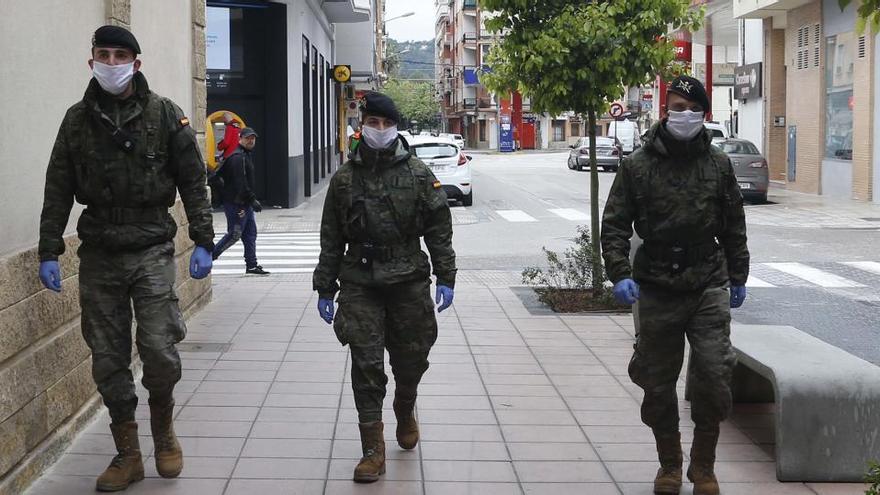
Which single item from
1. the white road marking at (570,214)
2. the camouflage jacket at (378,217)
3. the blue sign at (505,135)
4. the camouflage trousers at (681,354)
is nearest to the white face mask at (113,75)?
the camouflage jacket at (378,217)

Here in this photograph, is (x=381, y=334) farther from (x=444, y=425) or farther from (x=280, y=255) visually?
→ (x=280, y=255)

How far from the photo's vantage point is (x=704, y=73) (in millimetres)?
45656

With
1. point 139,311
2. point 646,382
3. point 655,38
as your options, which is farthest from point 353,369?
point 655,38

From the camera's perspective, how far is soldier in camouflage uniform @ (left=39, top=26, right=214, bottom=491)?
5.26 meters

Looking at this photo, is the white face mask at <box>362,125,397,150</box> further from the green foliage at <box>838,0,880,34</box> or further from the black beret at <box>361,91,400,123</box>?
the green foliage at <box>838,0,880,34</box>

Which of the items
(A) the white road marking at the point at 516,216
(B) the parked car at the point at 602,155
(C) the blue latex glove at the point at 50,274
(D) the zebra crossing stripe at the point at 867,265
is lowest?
(D) the zebra crossing stripe at the point at 867,265

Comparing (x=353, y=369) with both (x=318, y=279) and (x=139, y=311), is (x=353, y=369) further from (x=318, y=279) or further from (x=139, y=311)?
(x=139, y=311)

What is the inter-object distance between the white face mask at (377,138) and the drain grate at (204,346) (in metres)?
3.81

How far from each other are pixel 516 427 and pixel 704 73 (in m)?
40.9

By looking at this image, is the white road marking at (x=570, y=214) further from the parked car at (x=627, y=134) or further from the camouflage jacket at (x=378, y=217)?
the parked car at (x=627, y=134)

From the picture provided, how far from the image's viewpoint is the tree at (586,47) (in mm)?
11188

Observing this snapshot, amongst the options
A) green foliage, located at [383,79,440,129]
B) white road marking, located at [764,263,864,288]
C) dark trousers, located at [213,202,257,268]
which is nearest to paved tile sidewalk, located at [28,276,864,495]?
dark trousers, located at [213,202,257,268]

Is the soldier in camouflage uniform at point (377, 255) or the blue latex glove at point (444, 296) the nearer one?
the soldier in camouflage uniform at point (377, 255)

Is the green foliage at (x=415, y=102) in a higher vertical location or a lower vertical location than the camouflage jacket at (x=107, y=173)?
higher
